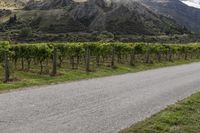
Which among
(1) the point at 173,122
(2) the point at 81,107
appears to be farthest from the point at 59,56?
(1) the point at 173,122

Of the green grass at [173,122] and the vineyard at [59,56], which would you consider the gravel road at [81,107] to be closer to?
the green grass at [173,122]

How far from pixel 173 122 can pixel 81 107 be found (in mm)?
3964

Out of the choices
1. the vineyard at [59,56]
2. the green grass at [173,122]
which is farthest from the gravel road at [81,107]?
the vineyard at [59,56]

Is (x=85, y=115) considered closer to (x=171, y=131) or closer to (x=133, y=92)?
(x=171, y=131)

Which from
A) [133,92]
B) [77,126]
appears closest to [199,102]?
[133,92]

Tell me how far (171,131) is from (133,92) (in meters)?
9.50

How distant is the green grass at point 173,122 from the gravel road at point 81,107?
0.56 m

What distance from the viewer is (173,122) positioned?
1469 centimetres

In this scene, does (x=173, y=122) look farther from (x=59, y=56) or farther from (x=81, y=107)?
(x=59, y=56)

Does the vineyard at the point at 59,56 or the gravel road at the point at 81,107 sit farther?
the vineyard at the point at 59,56

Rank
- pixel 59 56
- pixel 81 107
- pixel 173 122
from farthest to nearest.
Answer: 1. pixel 59 56
2. pixel 81 107
3. pixel 173 122

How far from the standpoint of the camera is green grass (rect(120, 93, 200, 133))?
13453 mm

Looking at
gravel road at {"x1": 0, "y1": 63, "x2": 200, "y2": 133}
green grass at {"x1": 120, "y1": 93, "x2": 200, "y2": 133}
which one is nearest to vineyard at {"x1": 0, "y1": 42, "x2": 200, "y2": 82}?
gravel road at {"x1": 0, "y1": 63, "x2": 200, "y2": 133}

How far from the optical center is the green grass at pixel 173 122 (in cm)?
1345
